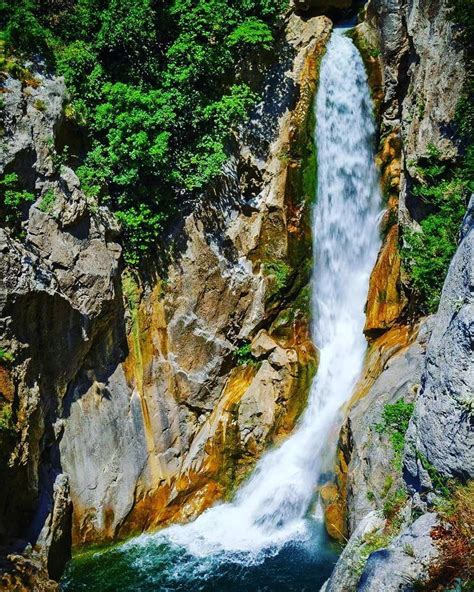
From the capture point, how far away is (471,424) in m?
5.57

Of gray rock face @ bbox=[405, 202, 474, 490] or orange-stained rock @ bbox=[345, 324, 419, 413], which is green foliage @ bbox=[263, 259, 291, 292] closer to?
orange-stained rock @ bbox=[345, 324, 419, 413]

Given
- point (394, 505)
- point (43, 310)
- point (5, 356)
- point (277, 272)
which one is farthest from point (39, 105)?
point (394, 505)

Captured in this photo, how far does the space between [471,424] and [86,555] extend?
25.4 ft

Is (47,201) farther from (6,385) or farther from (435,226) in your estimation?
(435,226)

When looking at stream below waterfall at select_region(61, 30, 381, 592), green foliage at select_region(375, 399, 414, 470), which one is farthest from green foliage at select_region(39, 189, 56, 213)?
green foliage at select_region(375, 399, 414, 470)

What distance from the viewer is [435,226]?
1028cm

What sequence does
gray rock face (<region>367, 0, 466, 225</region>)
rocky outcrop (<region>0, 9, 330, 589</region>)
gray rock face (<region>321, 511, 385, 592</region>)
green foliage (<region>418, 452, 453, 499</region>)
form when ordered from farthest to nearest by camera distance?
1. gray rock face (<region>367, 0, 466, 225</region>)
2. rocky outcrop (<region>0, 9, 330, 589</region>)
3. gray rock face (<region>321, 511, 385, 592</region>)
4. green foliage (<region>418, 452, 453, 499</region>)

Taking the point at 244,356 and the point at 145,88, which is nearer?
the point at 145,88

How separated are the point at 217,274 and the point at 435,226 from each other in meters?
4.39

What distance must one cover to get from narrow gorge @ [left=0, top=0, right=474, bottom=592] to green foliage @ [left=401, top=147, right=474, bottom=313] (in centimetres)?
4

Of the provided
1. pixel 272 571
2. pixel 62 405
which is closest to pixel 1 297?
pixel 62 405

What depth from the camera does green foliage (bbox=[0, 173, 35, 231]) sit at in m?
9.14

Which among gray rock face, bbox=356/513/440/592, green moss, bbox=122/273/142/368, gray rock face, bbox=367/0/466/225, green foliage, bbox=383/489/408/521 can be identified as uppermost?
gray rock face, bbox=367/0/466/225

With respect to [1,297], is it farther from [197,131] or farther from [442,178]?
[442,178]
